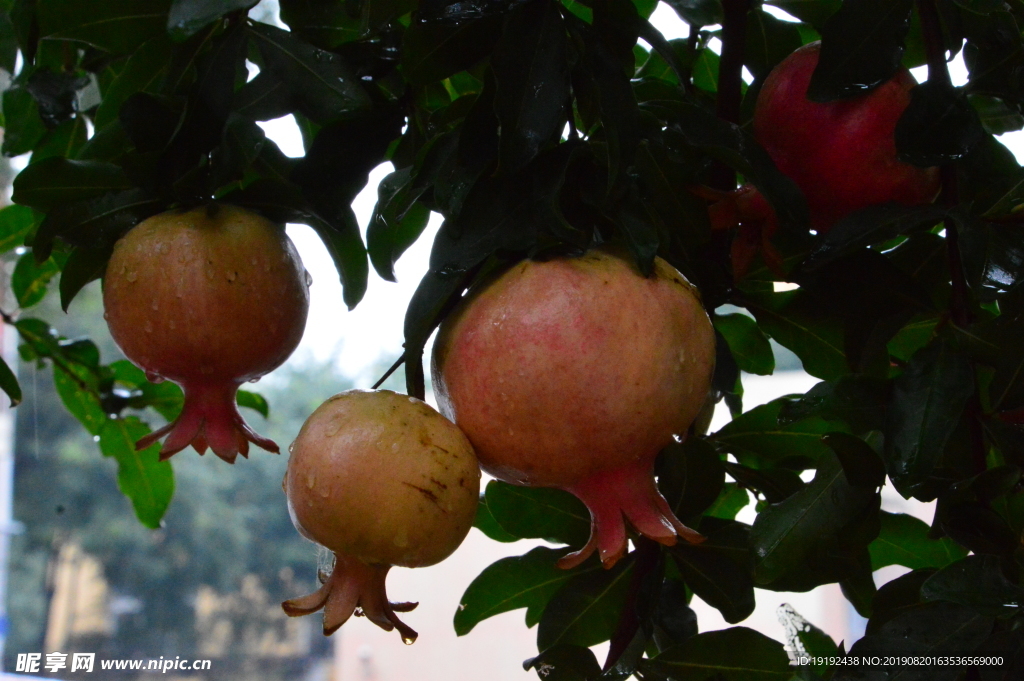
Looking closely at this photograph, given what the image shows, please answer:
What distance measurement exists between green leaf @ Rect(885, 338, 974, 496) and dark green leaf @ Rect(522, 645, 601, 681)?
22cm

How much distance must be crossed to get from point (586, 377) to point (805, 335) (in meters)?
0.30

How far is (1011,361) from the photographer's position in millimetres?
496

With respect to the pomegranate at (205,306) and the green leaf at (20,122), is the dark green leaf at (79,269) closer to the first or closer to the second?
the pomegranate at (205,306)

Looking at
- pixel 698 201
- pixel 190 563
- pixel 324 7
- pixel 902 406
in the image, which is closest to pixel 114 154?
pixel 324 7

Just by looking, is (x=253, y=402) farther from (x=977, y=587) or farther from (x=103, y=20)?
(x=977, y=587)

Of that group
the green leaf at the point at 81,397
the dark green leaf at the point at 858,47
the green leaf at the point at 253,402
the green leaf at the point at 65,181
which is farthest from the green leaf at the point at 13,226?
the dark green leaf at the point at 858,47

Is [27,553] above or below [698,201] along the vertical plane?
below

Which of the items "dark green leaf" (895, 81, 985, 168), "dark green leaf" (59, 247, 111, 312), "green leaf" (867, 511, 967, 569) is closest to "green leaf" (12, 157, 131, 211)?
"dark green leaf" (59, 247, 111, 312)

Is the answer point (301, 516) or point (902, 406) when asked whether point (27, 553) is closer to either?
point (301, 516)

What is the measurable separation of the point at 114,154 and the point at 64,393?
0.51 m

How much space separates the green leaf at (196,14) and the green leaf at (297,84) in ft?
0.34

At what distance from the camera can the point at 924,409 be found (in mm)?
469

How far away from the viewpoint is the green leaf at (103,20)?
0.62 meters

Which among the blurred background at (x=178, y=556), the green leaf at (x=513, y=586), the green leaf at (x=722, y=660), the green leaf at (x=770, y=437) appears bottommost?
the blurred background at (x=178, y=556)
